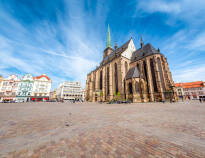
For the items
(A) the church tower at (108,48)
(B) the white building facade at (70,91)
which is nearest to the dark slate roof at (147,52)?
(A) the church tower at (108,48)

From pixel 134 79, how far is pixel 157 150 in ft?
77.8

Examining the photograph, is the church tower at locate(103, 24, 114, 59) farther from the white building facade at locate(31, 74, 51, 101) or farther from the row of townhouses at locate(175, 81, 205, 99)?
the row of townhouses at locate(175, 81, 205, 99)

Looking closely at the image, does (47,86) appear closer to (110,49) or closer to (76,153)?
(110,49)

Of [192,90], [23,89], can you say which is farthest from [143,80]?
[23,89]

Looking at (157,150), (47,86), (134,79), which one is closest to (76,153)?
(157,150)

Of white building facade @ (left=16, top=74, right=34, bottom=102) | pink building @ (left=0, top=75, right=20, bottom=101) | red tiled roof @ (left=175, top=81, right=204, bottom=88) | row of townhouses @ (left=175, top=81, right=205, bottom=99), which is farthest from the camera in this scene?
red tiled roof @ (left=175, top=81, right=204, bottom=88)

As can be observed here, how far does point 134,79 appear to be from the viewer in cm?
2445

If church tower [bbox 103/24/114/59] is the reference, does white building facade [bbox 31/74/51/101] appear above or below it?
below

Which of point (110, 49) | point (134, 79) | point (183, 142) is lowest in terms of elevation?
point (183, 142)

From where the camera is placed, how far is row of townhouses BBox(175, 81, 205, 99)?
148 ft

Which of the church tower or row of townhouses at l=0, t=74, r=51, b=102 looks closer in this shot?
row of townhouses at l=0, t=74, r=51, b=102

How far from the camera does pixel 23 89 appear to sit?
38.2 m

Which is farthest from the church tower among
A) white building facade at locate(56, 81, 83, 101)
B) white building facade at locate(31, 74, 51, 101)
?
white building facade at locate(31, 74, 51, 101)

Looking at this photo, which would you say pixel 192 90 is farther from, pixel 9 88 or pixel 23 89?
pixel 9 88
